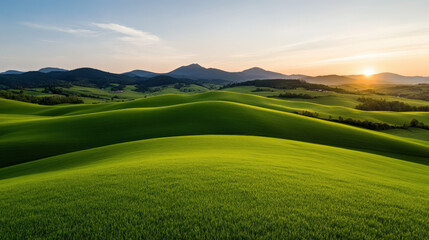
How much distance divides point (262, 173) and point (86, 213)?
6.73 m

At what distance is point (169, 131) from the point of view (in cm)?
3412

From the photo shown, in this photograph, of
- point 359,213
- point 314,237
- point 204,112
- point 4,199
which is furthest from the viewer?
point 204,112

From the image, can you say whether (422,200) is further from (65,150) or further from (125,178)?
(65,150)

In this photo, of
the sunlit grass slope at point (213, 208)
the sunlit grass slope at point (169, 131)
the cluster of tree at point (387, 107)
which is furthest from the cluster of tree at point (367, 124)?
the sunlit grass slope at point (213, 208)

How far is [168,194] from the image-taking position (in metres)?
6.60

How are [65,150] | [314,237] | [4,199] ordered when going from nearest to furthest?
[314,237] → [4,199] → [65,150]

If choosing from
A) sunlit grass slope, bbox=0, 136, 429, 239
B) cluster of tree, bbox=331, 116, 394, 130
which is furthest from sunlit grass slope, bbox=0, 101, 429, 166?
cluster of tree, bbox=331, 116, 394, 130

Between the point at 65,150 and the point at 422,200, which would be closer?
the point at 422,200

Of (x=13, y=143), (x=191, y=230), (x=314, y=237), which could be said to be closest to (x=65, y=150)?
(x=13, y=143)

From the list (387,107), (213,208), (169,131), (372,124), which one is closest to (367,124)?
(372,124)

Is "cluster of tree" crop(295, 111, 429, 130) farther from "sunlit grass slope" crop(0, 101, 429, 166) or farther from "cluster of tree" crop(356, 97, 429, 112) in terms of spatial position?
"cluster of tree" crop(356, 97, 429, 112)

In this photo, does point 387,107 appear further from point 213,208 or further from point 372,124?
point 213,208

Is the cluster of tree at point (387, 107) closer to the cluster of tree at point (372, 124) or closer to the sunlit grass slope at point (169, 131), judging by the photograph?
the cluster of tree at point (372, 124)

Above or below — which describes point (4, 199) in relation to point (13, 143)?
above
